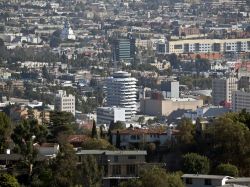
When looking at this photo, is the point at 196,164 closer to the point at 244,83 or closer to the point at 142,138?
the point at 142,138

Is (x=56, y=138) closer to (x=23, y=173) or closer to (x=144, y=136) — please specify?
(x=144, y=136)

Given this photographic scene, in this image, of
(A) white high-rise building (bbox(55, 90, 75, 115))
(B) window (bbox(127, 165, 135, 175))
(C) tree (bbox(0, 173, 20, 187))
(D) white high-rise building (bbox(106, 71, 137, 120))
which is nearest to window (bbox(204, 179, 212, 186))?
(B) window (bbox(127, 165, 135, 175))

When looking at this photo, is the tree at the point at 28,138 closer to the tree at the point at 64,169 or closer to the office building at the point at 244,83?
the tree at the point at 64,169

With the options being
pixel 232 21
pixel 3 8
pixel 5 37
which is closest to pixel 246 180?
pixel 5 37

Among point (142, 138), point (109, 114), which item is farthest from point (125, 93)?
point (142, 138)

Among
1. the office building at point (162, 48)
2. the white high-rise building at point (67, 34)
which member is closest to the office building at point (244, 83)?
the office building at point (162, 48)

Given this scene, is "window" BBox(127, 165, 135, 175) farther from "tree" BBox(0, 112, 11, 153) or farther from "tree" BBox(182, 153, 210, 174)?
"tree" BBox(0, 112, 11, 153)
